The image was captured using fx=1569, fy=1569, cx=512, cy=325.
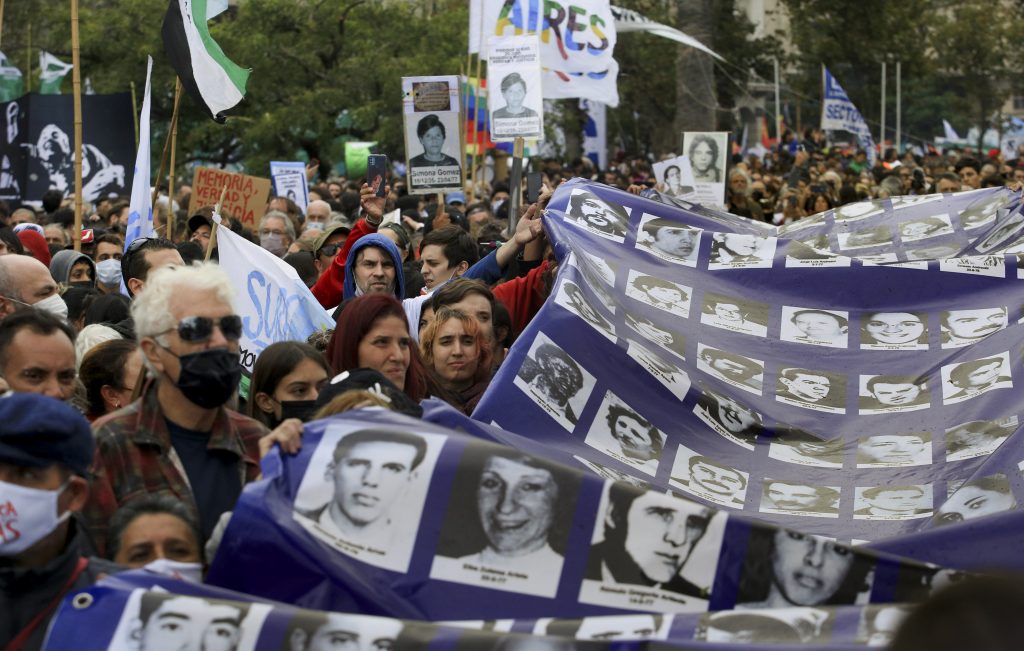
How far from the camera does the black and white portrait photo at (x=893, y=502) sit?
4.62m

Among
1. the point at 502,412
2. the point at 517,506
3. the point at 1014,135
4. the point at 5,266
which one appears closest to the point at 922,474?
the point at 502,412

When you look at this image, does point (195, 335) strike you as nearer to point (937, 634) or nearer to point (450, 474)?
point (450, 474)

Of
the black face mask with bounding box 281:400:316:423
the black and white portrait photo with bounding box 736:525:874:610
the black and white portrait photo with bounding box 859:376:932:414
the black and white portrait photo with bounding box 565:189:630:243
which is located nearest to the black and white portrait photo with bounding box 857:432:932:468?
the black and white portrait photo with bounding box 859:376:932:414

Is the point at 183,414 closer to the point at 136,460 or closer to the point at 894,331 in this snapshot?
the point at 136,460

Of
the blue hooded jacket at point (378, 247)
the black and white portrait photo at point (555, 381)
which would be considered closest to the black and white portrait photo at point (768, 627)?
the black and white portrait photo at point (555, 381)

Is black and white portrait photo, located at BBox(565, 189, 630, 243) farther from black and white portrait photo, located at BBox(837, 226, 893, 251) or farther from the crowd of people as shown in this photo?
black and white portrait photo, located at BBox(837, 226, 893, 251)

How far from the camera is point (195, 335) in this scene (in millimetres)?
3408

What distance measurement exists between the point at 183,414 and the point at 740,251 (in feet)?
10.5

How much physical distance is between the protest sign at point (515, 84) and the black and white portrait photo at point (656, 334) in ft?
18.2

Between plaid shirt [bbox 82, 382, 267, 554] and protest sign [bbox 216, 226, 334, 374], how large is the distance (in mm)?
2668

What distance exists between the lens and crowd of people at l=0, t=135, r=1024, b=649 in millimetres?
2908

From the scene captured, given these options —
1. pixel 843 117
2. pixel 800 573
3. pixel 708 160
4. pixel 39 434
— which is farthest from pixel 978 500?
pixel 843 117

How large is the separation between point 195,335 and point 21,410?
568 millimetres

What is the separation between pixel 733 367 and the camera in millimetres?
5508
